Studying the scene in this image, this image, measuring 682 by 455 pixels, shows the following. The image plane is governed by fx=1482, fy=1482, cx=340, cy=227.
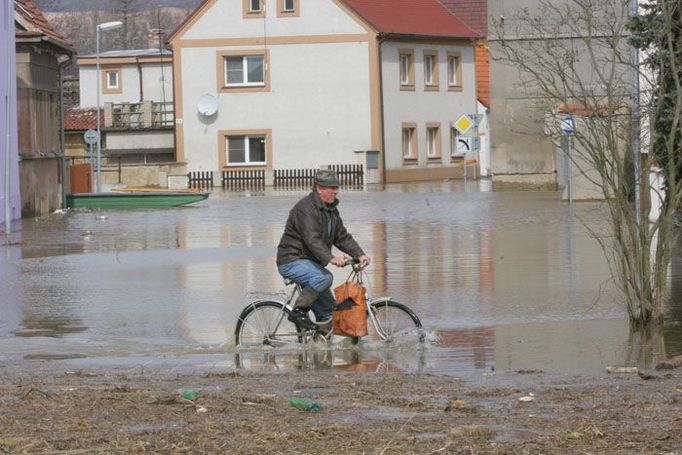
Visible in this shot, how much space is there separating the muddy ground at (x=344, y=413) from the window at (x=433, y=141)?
5640cm

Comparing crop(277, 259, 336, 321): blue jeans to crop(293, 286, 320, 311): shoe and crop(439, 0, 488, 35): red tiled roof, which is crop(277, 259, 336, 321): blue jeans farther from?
crop(439, 0, 488, 35): red tiled roof

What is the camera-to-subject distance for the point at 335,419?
27.6 ft

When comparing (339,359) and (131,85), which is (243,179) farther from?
(339,359)

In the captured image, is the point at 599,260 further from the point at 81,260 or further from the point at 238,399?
the point at 238,399

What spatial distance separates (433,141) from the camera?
6775 centimetres

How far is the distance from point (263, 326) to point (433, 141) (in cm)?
5536

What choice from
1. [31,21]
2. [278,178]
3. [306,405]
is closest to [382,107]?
[278,178]

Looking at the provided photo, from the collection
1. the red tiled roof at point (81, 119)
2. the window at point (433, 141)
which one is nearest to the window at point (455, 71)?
the window at point (433, 141)

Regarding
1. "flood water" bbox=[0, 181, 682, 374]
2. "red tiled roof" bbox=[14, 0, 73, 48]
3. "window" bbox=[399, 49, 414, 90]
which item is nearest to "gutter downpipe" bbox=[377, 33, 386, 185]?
"window" bbox=[399, 49, 414, 90]

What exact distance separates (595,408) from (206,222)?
25888mm

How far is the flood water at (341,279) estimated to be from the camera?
12.4 m

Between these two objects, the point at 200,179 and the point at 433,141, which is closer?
the point at 200,179

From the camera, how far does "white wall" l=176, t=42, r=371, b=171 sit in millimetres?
62906

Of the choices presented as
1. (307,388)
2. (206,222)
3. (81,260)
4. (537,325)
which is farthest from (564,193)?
(307,388)
